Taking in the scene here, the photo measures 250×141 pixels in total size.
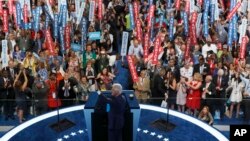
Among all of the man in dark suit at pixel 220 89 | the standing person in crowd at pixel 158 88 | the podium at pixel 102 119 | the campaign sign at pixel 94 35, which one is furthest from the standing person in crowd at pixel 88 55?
the podium at pixel 102 119

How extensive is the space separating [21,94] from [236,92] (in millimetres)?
5412

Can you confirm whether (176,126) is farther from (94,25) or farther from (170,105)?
(94,25)

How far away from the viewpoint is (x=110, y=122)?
47.6 ft

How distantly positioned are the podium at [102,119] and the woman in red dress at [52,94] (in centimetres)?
268

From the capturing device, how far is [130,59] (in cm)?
2033

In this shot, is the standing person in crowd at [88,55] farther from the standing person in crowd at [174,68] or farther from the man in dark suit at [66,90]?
the standing person in crowd at [174,68]

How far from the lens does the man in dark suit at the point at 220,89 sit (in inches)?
693

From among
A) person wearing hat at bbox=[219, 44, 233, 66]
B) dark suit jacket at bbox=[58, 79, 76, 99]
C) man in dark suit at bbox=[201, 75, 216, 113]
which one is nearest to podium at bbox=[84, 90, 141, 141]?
dark suit jacket at bbox=[58, 79, 76, 99]

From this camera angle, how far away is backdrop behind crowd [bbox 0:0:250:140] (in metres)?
17.5

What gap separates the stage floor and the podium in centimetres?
108

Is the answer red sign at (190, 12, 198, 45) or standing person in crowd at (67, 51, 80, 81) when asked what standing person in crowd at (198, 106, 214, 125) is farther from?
red sign at (190, 12, 198, 45)

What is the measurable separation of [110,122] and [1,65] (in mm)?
7625

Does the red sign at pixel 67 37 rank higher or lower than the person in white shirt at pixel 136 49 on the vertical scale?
higher

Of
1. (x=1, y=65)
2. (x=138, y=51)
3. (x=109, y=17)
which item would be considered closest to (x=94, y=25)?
(x=109, y=17)
